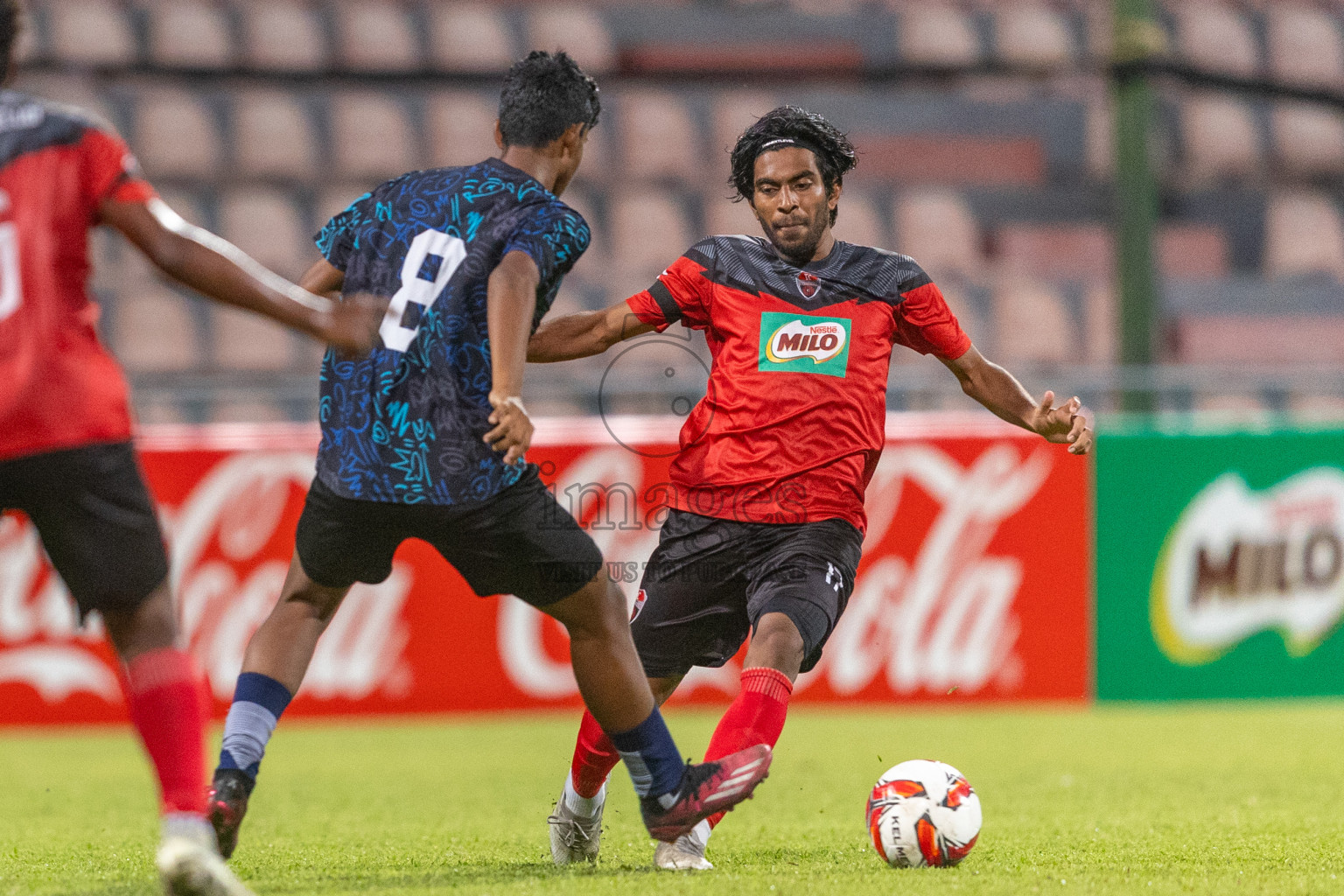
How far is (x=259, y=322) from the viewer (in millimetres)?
10562

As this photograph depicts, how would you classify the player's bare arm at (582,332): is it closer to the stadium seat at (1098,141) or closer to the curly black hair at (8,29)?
the curly black hair at (8,29)

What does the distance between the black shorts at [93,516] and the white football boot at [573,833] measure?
1.46 metres

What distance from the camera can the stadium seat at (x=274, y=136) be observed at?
38.3 feet

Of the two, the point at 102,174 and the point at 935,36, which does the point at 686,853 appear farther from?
the point at 935,36

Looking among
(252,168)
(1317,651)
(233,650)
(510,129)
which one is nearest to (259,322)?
(252,168)

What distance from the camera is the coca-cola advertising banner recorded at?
25.2ft

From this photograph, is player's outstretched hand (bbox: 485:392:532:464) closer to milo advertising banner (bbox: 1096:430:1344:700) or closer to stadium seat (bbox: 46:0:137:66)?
milo advertising banner (bbox: 1096:430:1344:700)

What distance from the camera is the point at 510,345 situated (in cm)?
334

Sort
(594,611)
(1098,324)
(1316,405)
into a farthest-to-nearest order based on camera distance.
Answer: (1098,324)
(1316,405)
(594,611)

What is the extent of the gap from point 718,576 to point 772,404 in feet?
1.46

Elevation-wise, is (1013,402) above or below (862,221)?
below

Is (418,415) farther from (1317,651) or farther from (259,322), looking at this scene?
(259,322)

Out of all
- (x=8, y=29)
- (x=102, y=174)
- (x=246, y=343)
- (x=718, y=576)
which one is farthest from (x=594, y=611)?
(x=246, y=343)

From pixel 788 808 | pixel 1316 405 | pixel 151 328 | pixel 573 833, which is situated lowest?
pixel 788 808
